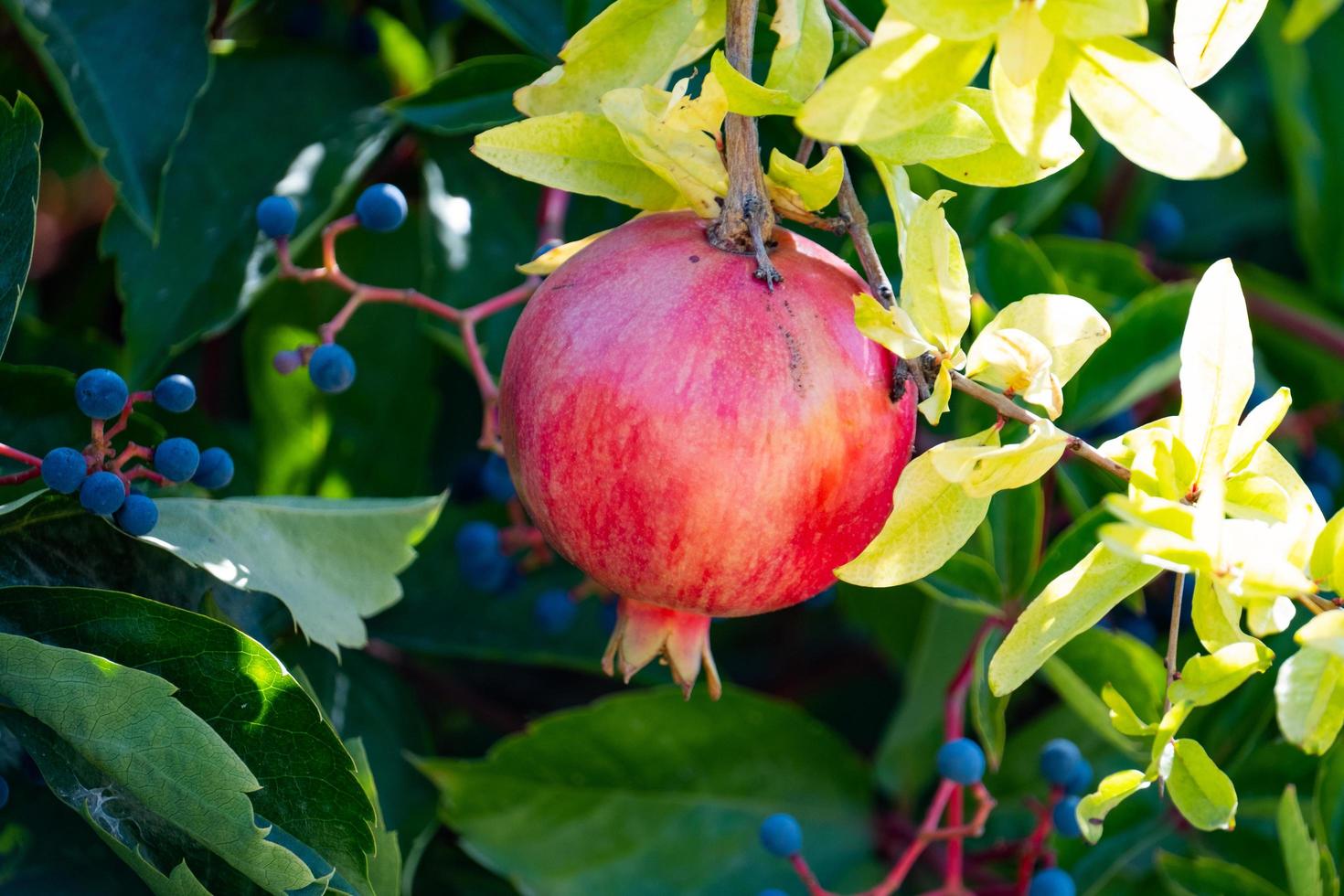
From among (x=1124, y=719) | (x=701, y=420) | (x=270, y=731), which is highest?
(x=701, y=420)

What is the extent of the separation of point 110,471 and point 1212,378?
572 millimetres

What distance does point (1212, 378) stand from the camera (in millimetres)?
587

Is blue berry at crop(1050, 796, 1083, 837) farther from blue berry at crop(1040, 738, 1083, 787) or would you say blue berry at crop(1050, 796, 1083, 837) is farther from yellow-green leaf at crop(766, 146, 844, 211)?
yellow-green leaf at crop(766, 146, 844, 211)

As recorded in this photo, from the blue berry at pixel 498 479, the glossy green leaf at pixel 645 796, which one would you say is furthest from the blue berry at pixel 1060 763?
the blue berry at pixel 498 479

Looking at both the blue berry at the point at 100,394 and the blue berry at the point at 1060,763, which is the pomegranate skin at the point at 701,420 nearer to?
the blue berry at the point at 100,394

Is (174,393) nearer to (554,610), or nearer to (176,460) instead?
(176,460)

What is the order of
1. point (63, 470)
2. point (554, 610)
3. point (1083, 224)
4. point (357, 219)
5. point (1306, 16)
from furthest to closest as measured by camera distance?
point (1083, 224) → point (554, 610) → point (357, 219) → point (63, 470) → point (1306, 16)

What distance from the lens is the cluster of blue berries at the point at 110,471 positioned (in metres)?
0.69

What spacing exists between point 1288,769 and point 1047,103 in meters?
0.72

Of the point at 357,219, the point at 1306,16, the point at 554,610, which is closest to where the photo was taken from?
the point at 1306,16

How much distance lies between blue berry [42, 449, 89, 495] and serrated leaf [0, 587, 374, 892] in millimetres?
72

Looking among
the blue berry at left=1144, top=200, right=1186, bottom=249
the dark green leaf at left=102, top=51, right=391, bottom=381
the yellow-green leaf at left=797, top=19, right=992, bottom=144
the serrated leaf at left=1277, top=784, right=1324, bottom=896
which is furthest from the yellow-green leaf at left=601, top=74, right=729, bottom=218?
the blue berry at left=1144, top=200, right=1186, bottom=249

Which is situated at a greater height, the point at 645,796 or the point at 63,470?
the point at 63,470

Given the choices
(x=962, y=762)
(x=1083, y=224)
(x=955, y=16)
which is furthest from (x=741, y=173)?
(x=1083, y=224)
